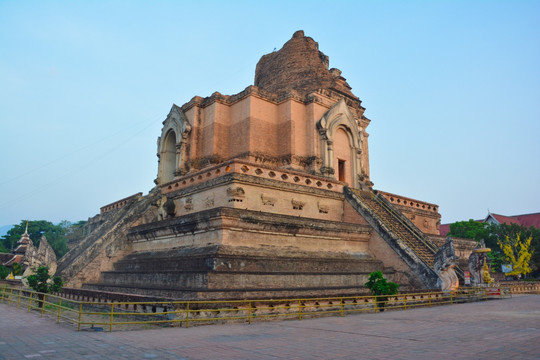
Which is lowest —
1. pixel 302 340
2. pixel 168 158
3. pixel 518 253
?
pixel 302 340

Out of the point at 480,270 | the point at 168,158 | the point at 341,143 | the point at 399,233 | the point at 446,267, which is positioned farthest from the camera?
the point at 168,158

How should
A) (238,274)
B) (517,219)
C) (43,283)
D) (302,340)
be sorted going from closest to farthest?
1. (302,340)
2. (238,274)
3. (43,283)
4. (517,219)

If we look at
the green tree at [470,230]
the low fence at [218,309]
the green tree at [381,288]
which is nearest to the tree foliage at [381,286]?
the green tree at [381,288]

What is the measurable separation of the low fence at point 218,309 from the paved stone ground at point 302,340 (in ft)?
1.43

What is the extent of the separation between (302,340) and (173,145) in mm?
19205

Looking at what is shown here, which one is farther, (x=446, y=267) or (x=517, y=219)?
(x=517, y=219)

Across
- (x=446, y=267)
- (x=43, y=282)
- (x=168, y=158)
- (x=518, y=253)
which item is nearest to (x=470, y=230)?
(x=518, y=253)

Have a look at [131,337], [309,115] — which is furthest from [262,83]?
[131,337]

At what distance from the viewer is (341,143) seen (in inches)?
891

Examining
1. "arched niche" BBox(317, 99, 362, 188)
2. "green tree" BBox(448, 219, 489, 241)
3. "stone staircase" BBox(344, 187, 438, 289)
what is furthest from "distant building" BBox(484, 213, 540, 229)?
"stone staircase" BBox(344, 187, 438, 289)

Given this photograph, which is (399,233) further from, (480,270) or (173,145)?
(173,145)

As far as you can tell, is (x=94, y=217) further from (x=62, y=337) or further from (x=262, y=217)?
(x=62, y=337)

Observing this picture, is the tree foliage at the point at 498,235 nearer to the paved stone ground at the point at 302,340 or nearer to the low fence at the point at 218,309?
the low fence at the point at 218,309

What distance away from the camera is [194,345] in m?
7.02
